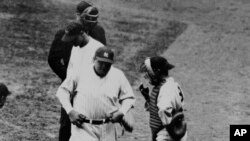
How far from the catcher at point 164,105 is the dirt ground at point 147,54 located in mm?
2818

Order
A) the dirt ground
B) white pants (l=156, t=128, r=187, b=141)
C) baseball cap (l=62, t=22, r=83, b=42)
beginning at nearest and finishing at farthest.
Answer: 1. white pants (l=156, t=128, r=187, b=141)
2. baseball cap (l=62, t=22, r=83, b=42)
3. the dirt ground

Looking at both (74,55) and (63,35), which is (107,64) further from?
(63,35)

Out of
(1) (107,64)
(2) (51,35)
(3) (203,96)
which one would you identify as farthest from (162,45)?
(1) (107,64)

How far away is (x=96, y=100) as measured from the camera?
6.77 meters

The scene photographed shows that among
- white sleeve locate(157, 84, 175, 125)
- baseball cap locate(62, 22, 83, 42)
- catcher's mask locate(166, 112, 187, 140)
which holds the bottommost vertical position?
catcher's mask locate(166, 112, 187, 140)

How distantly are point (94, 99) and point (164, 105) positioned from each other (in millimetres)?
825

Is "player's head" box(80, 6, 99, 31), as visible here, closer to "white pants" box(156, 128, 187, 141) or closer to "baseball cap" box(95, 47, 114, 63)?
"baseball cap" box(95, 47, 114, 63)

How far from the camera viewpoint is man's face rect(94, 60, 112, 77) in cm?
678

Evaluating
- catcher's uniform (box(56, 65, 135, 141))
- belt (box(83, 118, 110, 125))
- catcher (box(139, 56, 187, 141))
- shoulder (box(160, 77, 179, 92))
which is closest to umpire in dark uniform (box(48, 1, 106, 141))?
catcher's uniform (box(56, 65, 135, 141))

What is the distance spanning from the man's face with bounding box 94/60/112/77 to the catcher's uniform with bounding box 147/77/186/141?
0.62 m

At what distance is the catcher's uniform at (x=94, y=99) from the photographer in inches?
266

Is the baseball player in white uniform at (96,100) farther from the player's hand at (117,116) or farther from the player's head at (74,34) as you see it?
the player's head at (74,34)

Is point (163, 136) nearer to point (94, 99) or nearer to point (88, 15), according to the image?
point (94, 99)

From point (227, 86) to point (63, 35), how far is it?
19.5 feet
